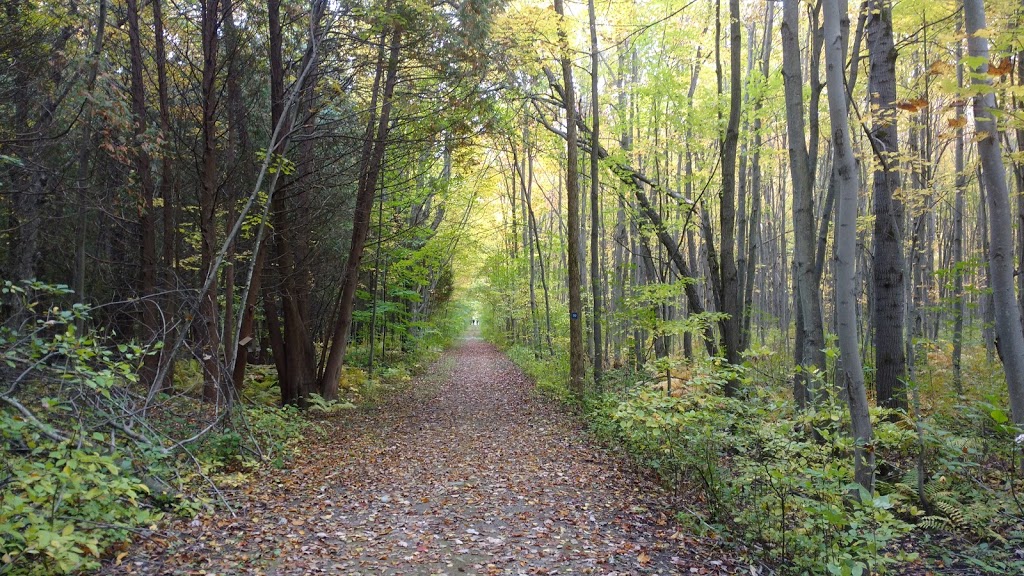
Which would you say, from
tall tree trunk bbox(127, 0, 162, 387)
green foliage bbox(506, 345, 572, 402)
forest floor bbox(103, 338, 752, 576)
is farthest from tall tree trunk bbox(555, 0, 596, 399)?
tall tree trunk bbox(127, 0, 162, 387)

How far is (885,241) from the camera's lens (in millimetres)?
6980

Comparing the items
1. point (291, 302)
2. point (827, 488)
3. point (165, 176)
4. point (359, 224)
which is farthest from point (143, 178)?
point (827, 488)

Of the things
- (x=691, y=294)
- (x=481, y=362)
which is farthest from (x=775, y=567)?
(x=481, y=362)

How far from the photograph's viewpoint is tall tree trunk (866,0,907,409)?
268 inches

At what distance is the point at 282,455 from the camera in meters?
7.09

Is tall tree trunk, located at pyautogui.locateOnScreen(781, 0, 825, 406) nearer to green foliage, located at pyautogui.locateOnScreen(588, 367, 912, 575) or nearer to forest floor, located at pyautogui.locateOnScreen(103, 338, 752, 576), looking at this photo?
green foliage, located at pyautogui.locateOnScreen(588, 367, 912, 575)

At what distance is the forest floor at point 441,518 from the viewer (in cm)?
427

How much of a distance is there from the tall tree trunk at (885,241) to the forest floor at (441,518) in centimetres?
346

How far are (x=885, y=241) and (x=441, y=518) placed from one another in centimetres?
631

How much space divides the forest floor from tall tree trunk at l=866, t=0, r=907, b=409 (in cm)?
346

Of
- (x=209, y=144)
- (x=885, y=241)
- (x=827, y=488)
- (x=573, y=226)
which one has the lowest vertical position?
(x=827, y=488)

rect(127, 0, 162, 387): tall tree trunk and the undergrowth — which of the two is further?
rect(127, 0, 162, 387): tall tree trunk

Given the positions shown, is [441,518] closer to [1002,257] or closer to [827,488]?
[827,488]

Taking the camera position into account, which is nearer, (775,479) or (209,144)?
(775,479)
